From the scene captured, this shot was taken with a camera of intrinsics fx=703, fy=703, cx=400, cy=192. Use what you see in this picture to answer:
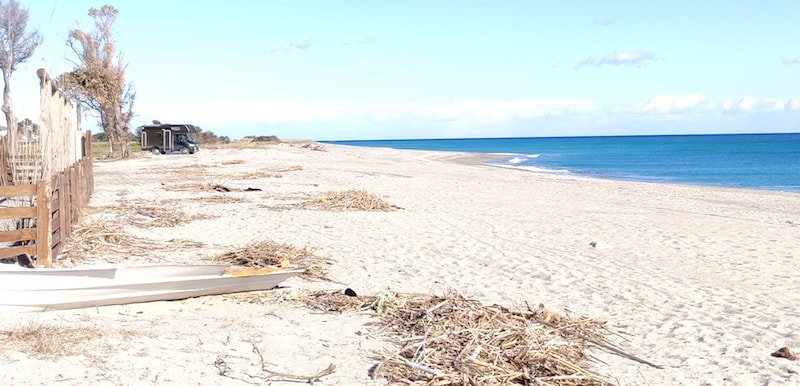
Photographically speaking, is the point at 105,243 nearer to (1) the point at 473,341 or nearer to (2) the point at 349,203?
(1) the point at 473,341

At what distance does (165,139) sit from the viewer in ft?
126

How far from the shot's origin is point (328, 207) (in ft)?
45.1

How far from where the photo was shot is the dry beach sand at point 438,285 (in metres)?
4.73

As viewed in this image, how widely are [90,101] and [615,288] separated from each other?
106 ft

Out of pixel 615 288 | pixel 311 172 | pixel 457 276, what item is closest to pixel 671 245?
pixel 615 288

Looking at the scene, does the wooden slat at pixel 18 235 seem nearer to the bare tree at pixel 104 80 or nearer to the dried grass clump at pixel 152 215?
the dried grass clump at pixel 152 215

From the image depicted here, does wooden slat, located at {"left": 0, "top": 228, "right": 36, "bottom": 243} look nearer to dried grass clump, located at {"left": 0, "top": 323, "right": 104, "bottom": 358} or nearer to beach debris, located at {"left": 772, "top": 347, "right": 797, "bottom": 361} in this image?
dried grass clump, located at {"left": 0, "top": 323, "right": 104, "bottom": 358}

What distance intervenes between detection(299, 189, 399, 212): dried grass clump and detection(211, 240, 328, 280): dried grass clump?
523cm

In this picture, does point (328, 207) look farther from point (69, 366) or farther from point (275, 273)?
point (69, 366)

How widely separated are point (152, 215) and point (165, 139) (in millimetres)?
27897

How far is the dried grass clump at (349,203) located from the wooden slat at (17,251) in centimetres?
718

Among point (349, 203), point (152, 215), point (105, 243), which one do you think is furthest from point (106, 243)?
point (349, 203)

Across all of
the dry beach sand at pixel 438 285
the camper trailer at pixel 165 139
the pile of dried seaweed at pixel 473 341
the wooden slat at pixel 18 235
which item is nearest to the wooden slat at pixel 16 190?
the wooden slat at pixel 18 235

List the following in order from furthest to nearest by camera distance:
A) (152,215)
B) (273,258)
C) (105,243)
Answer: (152,215) → (105,243) → (273,258)
